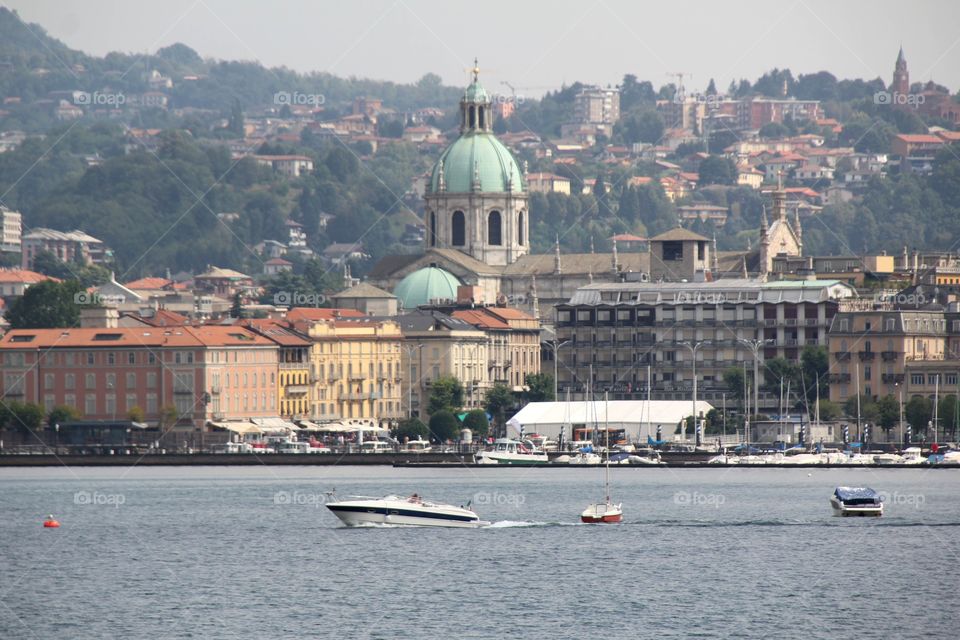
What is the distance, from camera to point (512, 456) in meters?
112

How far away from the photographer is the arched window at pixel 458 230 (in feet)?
574

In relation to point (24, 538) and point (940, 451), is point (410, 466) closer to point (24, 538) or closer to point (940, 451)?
point (940, 451)

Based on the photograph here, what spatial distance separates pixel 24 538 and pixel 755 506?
74.4 ft

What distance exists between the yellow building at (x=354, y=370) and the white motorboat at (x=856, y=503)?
5797 cm

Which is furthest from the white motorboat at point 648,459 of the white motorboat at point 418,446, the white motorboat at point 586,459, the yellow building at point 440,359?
the yellow building at point 440,359

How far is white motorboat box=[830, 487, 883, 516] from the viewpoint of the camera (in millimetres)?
77188

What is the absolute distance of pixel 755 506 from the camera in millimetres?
82125

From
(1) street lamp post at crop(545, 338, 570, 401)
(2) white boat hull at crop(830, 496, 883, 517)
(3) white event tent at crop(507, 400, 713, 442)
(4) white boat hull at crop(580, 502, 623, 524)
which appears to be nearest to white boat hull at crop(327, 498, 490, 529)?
(4) white boat hull at crop(580, 502, 623, 524)

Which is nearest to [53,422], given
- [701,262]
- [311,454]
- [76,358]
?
[76,358]

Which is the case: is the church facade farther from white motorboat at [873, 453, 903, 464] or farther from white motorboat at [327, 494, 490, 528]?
white motorboat at [327, 494, 490, 528]

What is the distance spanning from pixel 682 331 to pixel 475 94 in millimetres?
50915

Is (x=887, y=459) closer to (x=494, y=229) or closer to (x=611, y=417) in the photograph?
(x=611, y=417)

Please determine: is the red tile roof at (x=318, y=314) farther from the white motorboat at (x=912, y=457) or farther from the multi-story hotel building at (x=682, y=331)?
the white motorboat at (x=912, y=457)

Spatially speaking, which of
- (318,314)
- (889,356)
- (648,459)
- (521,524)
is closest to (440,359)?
(318,314)
